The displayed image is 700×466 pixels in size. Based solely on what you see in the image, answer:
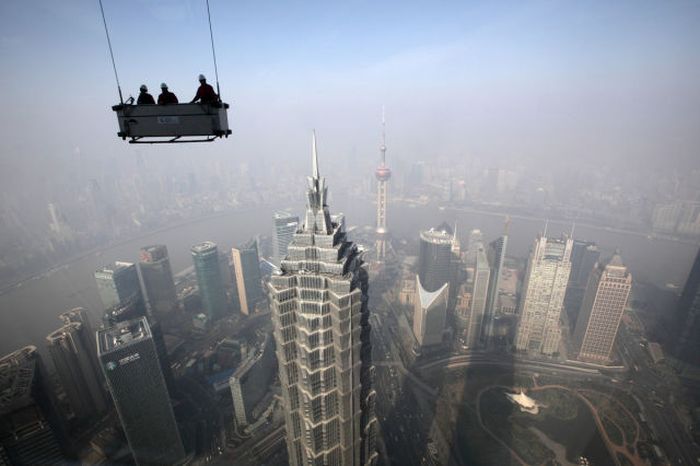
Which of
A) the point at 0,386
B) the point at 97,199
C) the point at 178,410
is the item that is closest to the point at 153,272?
the point at 178,410

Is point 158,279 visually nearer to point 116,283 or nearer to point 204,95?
point 116,283

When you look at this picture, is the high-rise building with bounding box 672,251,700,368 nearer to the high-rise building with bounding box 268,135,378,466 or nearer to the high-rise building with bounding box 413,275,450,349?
the high-rise building with bounding box 413,275,450,349

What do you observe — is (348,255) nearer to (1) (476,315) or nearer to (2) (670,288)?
(1) (476,315)

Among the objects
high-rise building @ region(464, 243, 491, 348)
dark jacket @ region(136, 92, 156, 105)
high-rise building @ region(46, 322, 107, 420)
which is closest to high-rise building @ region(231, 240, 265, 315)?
high-rise building @ region(46, 322, 107, 420)

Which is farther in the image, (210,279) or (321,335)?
(210,279)

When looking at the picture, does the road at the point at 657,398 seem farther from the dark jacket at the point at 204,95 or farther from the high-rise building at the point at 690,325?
the dark jacket at the point at 204,95

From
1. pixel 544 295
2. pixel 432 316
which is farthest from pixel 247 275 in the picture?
pixel 544 295

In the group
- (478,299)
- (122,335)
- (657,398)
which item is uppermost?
(122,335)
